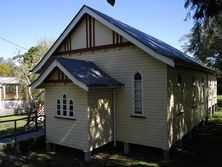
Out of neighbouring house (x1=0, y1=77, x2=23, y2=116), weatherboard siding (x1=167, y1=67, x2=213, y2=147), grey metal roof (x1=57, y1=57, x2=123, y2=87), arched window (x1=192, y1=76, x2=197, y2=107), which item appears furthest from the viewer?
neighbouring house (x1=0, y1=77, x2=23, y2=116)

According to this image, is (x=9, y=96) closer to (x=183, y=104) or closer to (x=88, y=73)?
(x=88, y=73)

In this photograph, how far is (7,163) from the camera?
9773 millimetres

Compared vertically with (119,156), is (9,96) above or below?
above

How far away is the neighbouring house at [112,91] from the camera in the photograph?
33.8 feet

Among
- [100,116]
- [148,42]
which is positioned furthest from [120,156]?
[148,42]

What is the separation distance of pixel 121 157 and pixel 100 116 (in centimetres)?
210

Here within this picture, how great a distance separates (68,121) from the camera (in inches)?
428

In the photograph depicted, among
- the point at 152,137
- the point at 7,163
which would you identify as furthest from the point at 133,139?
the point at 7,163

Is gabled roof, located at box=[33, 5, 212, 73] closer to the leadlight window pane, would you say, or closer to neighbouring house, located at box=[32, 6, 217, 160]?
neighbouring house, located at box=[32, 6, 217, 160]

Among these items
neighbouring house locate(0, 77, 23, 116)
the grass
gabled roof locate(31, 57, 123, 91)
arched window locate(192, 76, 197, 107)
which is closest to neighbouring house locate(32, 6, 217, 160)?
gabled roof locate(31, 57, 123, 91)

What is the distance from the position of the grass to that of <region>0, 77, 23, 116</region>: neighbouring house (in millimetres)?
20367

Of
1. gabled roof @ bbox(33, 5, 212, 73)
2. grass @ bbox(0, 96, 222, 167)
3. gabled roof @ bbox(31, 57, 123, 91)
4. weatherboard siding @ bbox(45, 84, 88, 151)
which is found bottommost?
grass @ bbox(0, 96, 222, 167)

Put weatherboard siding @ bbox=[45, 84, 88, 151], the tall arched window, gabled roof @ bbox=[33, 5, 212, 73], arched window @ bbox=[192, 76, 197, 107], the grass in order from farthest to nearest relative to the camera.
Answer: arched window @ bbox=[192, 76, 197, 107] < the tall arched window < weatherboard siding @ bbox=[45, 84, 88, 151] < the grass < gabled roof @ bbox=[33, 5, 212, 73]

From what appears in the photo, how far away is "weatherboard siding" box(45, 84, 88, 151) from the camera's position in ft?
Answer: 33.7
